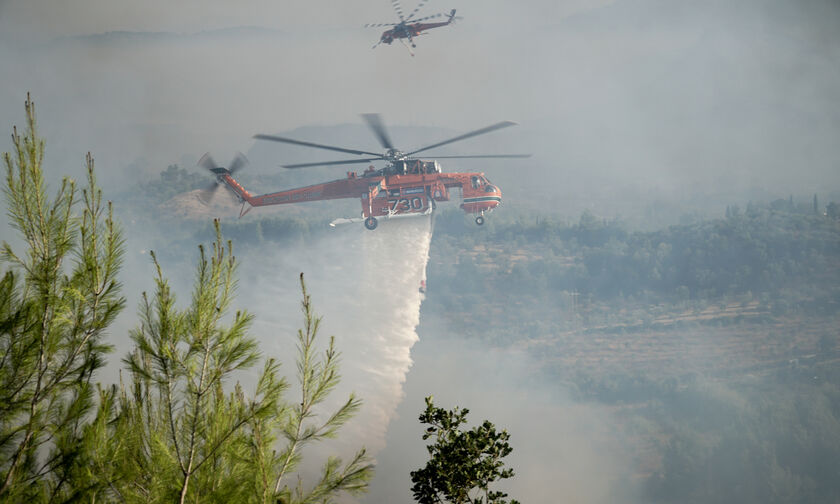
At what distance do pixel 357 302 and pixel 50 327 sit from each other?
89.2 ft

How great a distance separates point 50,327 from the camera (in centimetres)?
568

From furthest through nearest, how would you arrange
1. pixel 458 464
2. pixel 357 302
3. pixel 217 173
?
pixel 357 302 → pixel 217 173 → pixel 458 464

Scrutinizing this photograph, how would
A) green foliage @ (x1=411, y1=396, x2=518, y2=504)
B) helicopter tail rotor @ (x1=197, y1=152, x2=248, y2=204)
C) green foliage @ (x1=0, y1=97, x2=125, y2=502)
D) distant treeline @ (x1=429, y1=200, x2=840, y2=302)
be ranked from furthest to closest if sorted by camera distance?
distant treeline @ (x1=429, y1=200, x2=840, y2=302)
helicopter tail rotor @ (x1=197, y1=152, x2=248, y2=204)
green foliage @ (x1=411, y1=396, x2=518, y2=504)
green foliage @ (x1=0, y1=97, x2=125, y2=502)

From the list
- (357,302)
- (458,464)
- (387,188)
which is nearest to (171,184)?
(357,302)

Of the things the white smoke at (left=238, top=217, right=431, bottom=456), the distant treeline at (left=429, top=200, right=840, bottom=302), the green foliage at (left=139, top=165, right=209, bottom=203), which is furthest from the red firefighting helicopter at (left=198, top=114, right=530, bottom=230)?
the distant treeline at (left=429, top=200, right=840, bottom=302)

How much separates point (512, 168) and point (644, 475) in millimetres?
20377

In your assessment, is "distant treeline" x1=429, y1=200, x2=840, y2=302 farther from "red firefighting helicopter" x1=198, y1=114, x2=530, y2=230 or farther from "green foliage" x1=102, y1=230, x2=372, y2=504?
"green foliage" x1=102, y1=230, x2=372, y2=504

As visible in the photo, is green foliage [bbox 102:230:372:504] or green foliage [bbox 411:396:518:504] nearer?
green foliage [bbox 102:230:372:504]

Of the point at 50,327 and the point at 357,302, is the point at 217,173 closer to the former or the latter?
the point at 357,302

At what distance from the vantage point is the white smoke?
3177cm

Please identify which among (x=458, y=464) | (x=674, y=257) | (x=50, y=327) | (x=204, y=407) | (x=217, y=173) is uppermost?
(x=217, y=173)

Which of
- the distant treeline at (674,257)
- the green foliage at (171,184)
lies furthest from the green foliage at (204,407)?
the distant treeline at (674,257)

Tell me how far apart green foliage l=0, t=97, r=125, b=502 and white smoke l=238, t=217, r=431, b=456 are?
79.6 feet

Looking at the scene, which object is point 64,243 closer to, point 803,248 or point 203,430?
point 203,430
